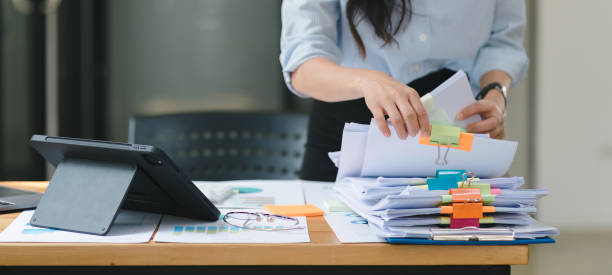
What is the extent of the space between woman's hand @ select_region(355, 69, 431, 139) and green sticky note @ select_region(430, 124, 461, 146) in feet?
0.04

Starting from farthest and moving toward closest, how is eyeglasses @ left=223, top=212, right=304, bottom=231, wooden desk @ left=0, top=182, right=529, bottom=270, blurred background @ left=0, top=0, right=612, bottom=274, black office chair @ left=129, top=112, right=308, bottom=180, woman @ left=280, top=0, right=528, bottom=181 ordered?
blurred background @ left=0, top=0, right=612, bottom=274, black office chair @ left=129, top=112, right=308, bottom=180, woman @ left=280, top=0, right=528, bottom=181, eyeglasses @ left=223, top=212, right=304, bottom=231, wooden desk @ left=0, top=182, right=529, bottom=270

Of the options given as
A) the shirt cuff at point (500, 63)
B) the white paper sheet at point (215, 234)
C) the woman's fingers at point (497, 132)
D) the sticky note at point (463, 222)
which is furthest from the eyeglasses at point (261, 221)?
the shirt cuff at point (500, 63)

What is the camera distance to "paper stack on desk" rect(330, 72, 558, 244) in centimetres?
74

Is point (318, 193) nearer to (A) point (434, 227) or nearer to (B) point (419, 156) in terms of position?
(B) point (419, 156)

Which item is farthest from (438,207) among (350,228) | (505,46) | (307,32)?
(505,46)

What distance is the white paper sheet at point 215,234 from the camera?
28.8 inches

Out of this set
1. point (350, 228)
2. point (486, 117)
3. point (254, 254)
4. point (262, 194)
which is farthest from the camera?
point (262, 194)

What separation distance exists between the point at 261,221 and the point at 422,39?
67cm

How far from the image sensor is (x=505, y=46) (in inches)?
55.9

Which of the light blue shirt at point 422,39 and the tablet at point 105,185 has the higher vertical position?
the light blue shirt at point 422,39

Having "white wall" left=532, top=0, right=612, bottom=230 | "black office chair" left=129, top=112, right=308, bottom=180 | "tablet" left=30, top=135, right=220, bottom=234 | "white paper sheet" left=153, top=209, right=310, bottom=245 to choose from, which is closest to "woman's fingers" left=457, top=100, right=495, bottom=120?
"white paper sheet" left=153, top=209, right=310, bottom=245

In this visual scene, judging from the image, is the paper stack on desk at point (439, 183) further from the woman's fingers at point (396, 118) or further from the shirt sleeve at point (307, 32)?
the shirt sleeve at point (307, 32)

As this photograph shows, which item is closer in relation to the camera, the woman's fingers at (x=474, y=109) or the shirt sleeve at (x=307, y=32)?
the woman's fingers at (x=474, y=109)

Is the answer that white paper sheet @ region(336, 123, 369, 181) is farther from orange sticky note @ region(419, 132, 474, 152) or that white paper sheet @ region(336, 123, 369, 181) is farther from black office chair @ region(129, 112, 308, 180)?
black office chair @ region(129, 112, 308, 180)
